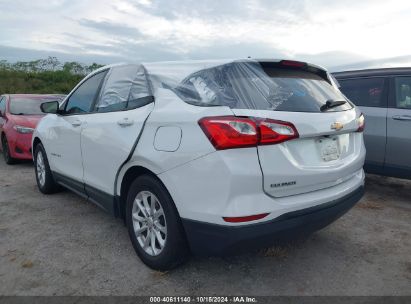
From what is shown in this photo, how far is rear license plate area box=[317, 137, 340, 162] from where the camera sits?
2689mm

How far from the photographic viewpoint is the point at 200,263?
3.11 metres

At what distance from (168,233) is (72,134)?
1985 mm

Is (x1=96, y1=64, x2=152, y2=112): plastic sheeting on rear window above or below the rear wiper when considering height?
above

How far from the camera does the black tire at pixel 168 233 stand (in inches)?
105

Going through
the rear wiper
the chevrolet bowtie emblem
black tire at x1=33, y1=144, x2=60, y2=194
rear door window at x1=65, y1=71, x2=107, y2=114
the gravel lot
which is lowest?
the gravel lot

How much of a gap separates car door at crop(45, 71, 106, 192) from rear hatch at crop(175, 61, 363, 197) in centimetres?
166

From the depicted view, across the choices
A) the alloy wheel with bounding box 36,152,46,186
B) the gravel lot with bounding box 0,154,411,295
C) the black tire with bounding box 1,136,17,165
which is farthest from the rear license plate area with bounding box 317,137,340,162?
the black tire with bounding box 1,136,17,165

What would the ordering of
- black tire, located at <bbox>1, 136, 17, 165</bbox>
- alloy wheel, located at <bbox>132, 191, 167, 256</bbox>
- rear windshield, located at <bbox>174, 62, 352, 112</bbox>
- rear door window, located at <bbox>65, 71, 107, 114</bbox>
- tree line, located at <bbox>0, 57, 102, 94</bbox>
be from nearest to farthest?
rear windshield, located at <bbox>174, 62, 352, 112</bbox> → alloy wheel, located at <bbox>132, 191, 167, 256</bbox> → rear door window, located at <bbox>65, 71, 107, 114</bbox> → black tire, located at <bbox>1, 136, 17, 165</bbox> → tree line, located at <bbox>0, 57, 102, 94</bbox>

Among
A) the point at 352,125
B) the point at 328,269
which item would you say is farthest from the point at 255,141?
the point at 328,269

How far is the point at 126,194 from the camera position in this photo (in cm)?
330

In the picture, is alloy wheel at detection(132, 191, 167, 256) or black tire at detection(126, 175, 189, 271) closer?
A: black tire at detection(126, 175, 189, 271)

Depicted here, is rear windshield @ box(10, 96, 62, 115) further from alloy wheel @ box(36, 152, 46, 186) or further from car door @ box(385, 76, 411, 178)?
car door @ box(385, 76, 411, 178)

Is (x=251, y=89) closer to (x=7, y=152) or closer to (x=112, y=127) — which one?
(x=112, y=127)

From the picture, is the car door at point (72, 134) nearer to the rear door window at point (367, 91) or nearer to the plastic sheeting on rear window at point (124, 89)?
the plastic sheeting on rear window at point (124, 89)
